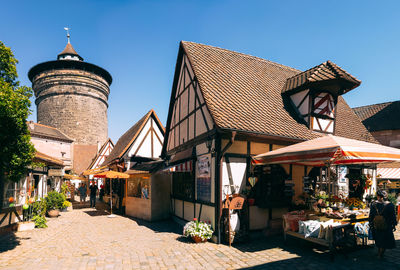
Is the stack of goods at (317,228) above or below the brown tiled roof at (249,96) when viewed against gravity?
below

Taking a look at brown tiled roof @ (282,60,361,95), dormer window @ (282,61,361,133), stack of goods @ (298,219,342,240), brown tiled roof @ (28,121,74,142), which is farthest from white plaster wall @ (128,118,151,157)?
brown tiled roof @ (28,121,74,142)

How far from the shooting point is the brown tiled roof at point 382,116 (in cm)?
2306

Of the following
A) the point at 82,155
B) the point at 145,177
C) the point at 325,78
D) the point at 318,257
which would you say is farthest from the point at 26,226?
the point at 82,155

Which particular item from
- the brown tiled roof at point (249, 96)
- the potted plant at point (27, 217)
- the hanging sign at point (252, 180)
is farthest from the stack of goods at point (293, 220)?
the potted plant at point (27, 217)

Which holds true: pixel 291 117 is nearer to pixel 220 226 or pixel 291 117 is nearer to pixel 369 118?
pixel 220 226

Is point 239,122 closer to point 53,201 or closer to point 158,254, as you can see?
point 158,254

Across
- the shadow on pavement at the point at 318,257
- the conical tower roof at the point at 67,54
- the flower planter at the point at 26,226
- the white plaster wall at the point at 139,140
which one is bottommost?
the flower planter at the point at 26,226

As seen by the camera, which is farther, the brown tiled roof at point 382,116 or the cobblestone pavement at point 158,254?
the brown tiled roof at point 382,116

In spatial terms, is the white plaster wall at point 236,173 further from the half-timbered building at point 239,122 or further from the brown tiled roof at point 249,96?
the brown tiled roof at point 249,96

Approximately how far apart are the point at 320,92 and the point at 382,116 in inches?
729

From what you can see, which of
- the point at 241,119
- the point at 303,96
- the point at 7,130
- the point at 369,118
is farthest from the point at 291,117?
the point at 369,118

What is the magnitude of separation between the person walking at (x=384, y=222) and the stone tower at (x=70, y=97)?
39.8m

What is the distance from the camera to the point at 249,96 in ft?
33.1

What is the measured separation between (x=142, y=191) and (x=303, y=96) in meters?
8.87
